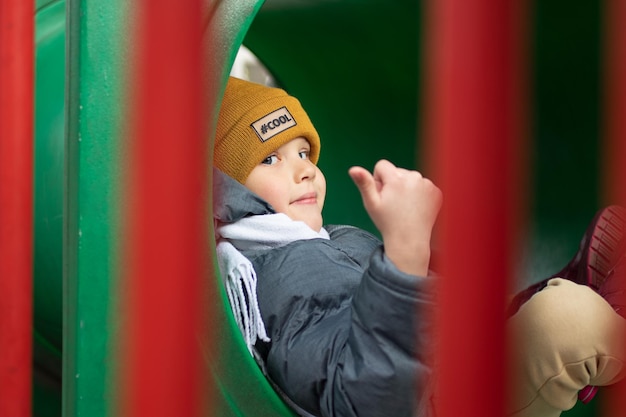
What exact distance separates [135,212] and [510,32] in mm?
179

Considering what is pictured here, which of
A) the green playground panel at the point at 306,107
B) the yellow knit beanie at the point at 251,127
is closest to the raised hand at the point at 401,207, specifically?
the green playground panel at the point at 306,107

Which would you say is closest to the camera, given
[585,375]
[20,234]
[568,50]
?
[20,234]

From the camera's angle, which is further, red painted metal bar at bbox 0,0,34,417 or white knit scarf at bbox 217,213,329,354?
white knit scarf at bbox 217,213,329,354

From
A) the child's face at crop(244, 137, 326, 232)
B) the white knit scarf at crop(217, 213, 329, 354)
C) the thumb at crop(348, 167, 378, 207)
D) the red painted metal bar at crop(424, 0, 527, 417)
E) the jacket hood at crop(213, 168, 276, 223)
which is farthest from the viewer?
the child's face at crop(244, 137, 326, 232)

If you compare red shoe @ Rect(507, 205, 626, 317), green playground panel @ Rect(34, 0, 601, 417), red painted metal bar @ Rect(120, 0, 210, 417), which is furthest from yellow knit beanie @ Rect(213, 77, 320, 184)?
red painted metal bar @ Rect(120, 0, 210, 417)

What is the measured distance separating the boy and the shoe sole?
0.01m

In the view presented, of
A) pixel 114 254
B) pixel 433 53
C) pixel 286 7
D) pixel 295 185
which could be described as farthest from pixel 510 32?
pixel 286 7

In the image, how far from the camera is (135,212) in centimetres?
42

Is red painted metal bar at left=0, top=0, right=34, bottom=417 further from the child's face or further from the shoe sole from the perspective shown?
the shoe sole

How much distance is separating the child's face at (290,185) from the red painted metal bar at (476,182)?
1140 millimetres

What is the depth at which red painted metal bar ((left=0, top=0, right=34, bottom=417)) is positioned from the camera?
805 mm

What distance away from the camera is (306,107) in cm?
242

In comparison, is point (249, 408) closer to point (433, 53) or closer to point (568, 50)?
point (433, 53)

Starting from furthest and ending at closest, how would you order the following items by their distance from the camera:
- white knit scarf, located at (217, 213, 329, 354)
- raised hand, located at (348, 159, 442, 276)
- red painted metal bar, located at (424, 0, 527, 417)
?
white knit scarf, located at (217, 213, 329, 354), raised hand, located at (348, 159, 442, 276), red painted metal bar, located at (424, 0, 527, 417)
